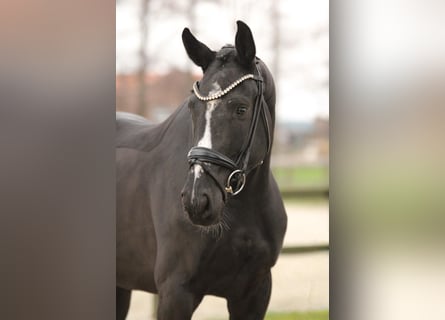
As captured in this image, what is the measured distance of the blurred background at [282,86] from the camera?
108 inches

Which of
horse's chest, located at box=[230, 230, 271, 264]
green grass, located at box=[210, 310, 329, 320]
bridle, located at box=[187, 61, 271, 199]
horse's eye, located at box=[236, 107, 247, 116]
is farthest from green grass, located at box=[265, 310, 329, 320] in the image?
horse's eye, located at box=[236, 107, 247, 116]

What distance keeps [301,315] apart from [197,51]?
129 centimetres

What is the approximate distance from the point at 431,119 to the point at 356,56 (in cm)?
46

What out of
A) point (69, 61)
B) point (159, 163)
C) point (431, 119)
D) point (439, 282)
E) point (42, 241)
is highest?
point (69, 61)

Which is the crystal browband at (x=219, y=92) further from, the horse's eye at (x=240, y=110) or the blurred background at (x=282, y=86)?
the blurred background at (x=282, y=86)

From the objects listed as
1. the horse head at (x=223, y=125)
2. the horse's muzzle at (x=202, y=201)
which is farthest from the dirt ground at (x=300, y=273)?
the horse's muzzle at (x=202, y=201)

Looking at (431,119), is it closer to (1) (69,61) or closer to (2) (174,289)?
(2) (174,289)

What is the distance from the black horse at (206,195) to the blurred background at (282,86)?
0.29ft

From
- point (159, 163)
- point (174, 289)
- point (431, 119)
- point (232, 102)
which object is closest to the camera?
point (232, 102)

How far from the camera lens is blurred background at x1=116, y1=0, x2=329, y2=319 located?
2.75 metres

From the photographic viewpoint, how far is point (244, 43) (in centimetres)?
243

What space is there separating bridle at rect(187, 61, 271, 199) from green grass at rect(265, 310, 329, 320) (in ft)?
2.29

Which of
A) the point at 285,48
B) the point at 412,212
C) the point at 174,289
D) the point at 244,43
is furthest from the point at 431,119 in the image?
the point at 174,289

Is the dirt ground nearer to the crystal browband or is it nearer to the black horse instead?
the black horse
